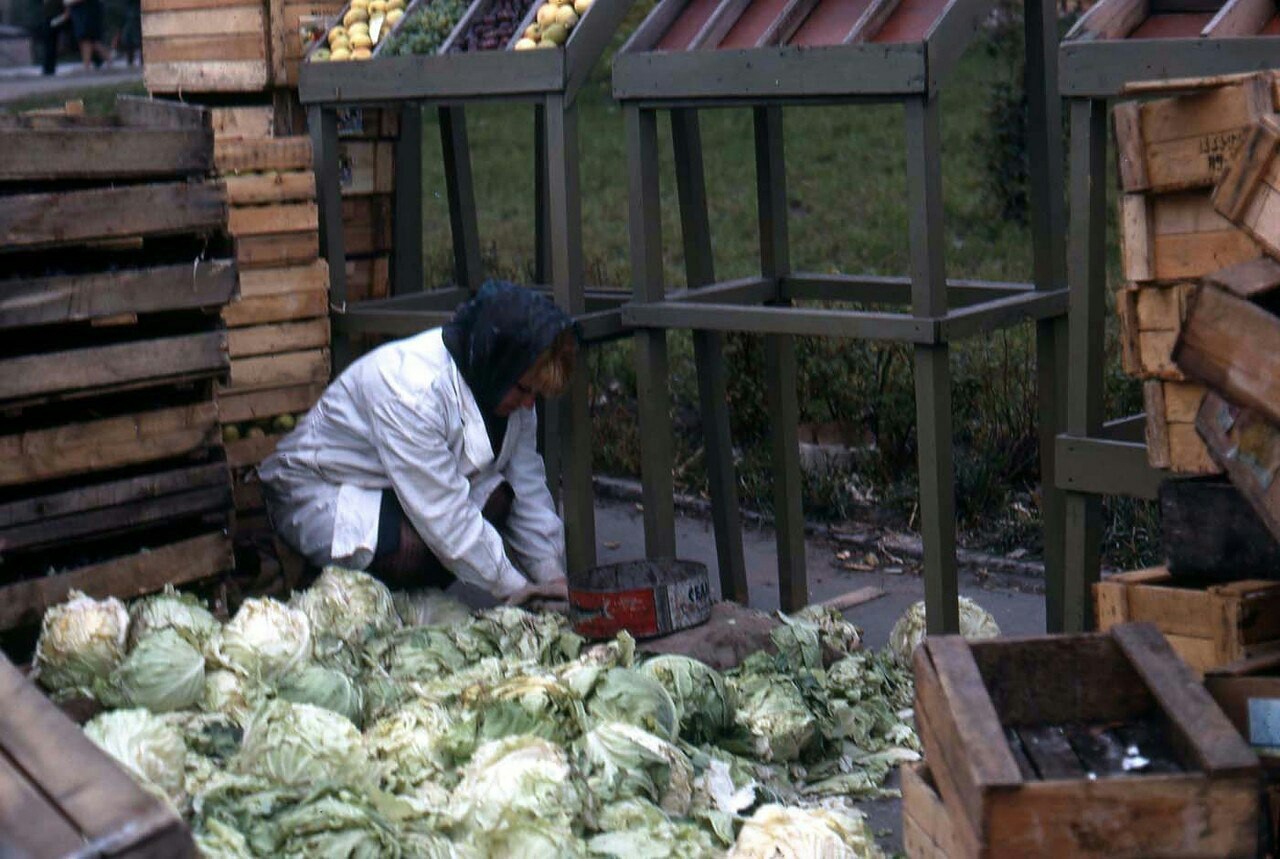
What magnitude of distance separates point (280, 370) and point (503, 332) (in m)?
1.45

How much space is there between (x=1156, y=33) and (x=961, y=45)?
600 millimetres

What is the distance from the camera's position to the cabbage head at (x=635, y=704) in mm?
4316

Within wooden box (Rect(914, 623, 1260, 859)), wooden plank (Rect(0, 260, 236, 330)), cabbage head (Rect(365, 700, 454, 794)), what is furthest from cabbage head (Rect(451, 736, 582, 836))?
wooden plank (Rect(0, 260, 236, 330))

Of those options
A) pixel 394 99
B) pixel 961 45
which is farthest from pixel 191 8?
pixel 961 45

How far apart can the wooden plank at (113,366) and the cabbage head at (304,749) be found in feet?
5.28

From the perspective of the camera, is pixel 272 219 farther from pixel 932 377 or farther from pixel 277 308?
pixel 932 377

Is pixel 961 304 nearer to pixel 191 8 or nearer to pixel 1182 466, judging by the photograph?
pixel 1182 466

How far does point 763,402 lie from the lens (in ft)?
27.7

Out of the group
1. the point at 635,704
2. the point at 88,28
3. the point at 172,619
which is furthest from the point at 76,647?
the point at 88,28

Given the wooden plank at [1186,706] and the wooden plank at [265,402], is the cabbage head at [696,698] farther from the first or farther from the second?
the wooden plank at [265,402]

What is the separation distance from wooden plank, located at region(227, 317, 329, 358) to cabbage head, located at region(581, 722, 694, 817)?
286 cm

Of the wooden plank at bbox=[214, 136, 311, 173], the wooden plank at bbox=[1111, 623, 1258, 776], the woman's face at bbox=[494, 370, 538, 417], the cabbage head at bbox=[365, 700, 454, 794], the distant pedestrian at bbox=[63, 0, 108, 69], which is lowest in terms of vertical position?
the cabbage head at bbox=[365, 700, 454, 794]

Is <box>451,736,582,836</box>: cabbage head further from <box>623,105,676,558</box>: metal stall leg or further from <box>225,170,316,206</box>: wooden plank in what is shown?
<box>225,170,316,206</box>: wooden plank

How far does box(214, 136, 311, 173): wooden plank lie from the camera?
249 inches
